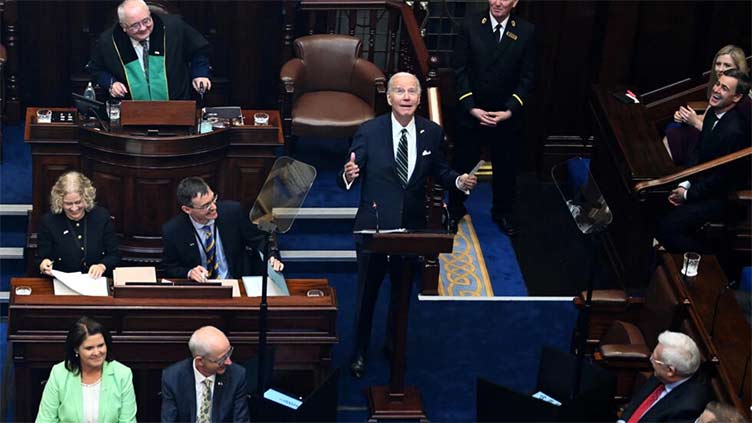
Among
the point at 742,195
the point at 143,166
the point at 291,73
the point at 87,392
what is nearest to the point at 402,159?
the point at 143,166

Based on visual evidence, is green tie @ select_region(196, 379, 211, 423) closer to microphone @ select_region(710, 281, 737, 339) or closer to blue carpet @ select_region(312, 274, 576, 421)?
blue carpet @ select_region(312, 274, 576, 421)

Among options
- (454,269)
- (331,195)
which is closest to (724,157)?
(454,269)

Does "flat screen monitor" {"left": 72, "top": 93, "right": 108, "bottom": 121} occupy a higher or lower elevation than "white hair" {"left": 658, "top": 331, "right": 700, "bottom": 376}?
higher

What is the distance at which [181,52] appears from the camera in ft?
29.2

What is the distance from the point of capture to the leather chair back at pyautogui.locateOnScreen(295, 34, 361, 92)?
9656 millimetres

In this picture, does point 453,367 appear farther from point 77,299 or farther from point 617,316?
point 77,299

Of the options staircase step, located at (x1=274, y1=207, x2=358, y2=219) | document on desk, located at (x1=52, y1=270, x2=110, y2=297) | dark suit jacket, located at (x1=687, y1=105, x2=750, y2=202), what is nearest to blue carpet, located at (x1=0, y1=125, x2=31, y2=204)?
document on desk, located at (x1=52, y1=270, x2=110, y2=297)

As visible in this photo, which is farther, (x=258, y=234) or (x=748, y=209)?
(x=748, y=209)

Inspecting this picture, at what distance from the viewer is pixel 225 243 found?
8062 millimetres

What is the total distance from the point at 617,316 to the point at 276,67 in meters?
3.07

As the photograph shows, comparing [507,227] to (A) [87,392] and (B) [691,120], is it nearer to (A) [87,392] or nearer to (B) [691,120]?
(B) [691,120]

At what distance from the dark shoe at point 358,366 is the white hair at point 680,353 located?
1.76 m

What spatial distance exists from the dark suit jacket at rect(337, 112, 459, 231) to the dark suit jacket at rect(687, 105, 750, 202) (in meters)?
1.46

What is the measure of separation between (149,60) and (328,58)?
1296mm
